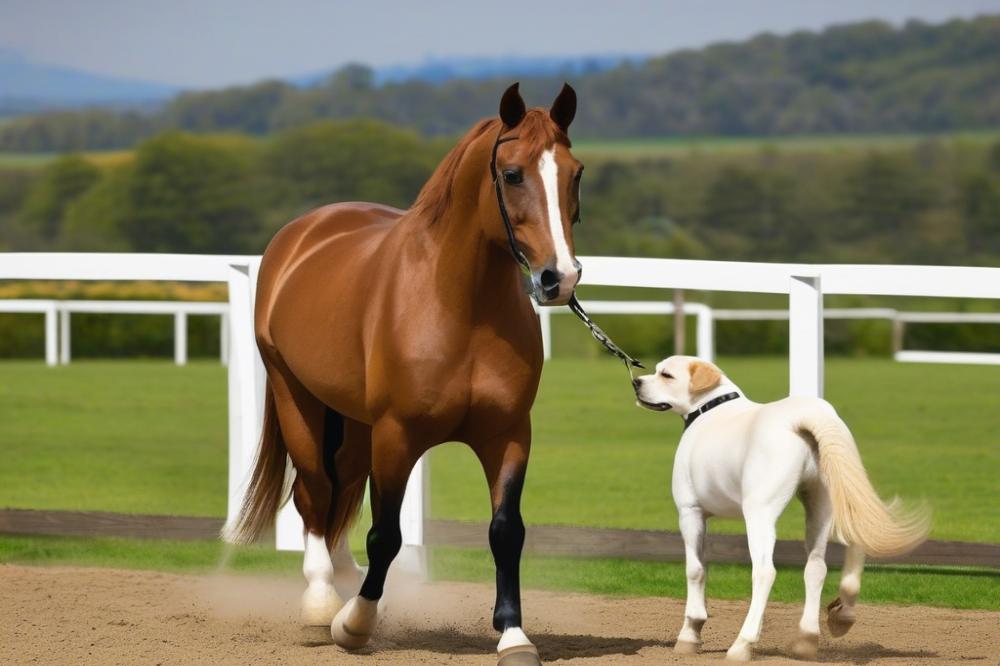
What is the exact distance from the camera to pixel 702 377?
5281 mm

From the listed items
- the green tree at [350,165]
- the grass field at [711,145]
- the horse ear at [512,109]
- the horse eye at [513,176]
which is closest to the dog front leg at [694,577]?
the horse eye at [513,176]

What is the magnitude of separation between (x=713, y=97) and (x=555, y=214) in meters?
74.2

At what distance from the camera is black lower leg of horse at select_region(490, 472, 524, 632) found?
4957 mm

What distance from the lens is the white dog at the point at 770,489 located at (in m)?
4.75

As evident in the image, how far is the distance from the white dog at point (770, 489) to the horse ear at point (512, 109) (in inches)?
41.4

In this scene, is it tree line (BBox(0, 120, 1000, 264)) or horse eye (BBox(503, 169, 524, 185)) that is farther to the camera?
tree line (BBox(0, 120, 1000, 264))

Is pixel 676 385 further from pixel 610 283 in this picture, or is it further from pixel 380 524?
pixel 610 283

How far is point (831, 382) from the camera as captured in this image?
19984mm

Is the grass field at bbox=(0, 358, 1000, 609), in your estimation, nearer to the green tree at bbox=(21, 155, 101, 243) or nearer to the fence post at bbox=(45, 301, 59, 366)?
the fence post at bbox=(45, 301, 59, 366)

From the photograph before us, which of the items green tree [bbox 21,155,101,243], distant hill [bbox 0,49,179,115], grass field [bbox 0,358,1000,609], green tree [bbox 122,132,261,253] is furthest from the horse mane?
distant hill [bbox 0,49,179,115]

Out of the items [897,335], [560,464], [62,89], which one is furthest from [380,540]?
[62,89]

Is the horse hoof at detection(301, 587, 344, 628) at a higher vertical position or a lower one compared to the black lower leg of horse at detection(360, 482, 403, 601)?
lower

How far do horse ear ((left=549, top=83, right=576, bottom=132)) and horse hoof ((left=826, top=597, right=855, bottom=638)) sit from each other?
1.82 meters

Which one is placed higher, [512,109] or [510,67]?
[510,67]
